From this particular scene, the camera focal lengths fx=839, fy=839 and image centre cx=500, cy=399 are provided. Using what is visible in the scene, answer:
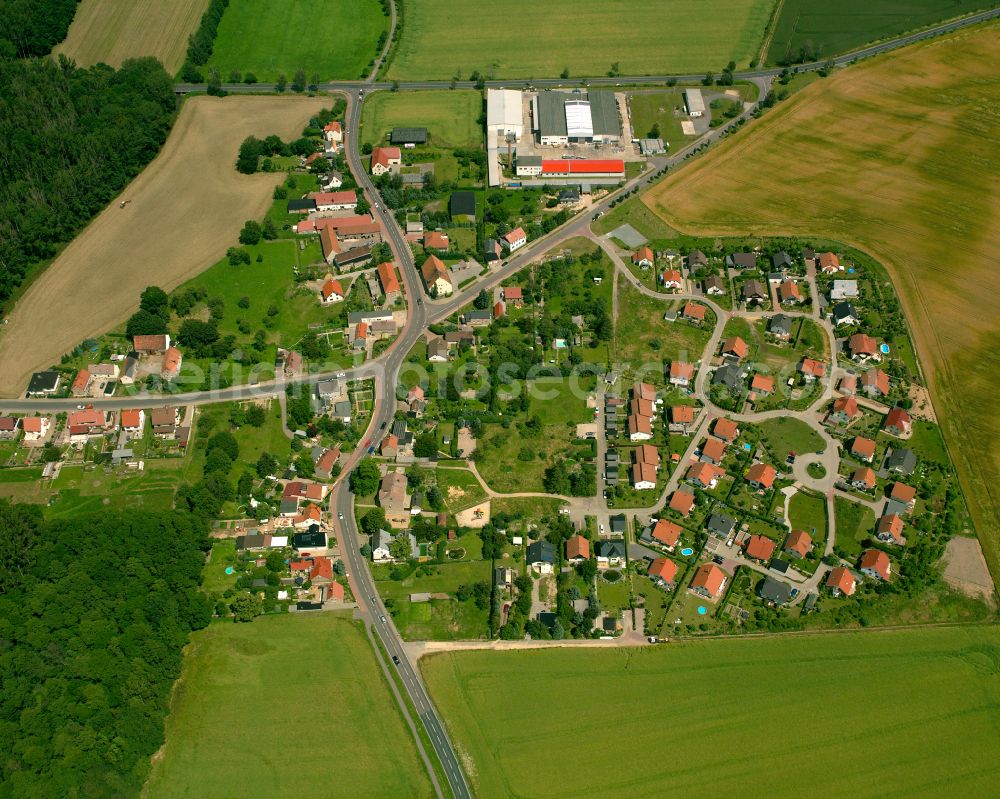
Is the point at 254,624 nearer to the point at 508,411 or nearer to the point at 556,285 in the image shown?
the point at 508,411

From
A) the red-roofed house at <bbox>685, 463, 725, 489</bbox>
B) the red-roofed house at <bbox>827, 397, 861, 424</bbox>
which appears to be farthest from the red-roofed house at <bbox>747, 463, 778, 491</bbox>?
the red-roofed house at <bbox>827, 397, 861, 424</bbox>

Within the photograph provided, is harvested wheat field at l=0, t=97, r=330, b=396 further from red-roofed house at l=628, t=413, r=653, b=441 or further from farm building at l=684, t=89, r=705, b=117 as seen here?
red-roofed house at l=628, t=413, r=653, b=441

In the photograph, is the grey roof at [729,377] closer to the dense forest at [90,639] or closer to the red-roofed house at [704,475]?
the red-roofed house at [704,475]

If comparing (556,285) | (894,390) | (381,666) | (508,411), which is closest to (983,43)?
(894,390)

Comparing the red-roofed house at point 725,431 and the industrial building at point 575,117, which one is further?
the industrial building at point 575,117

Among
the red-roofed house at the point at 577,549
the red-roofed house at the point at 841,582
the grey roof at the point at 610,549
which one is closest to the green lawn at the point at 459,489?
the red-roofed house at the point at 577,549

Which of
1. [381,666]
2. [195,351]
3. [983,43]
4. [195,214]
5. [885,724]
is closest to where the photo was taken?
[885,724]

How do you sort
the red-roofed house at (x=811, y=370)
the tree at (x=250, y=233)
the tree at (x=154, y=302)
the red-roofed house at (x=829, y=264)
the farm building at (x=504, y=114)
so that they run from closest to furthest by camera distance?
the red-roofed house at (x=811, y=370) < the tree at (x=154, y=302) < the red-roofed house at (x=829, y=264) < the tree at (x=250, y=233) < the farm building at (x=504, y=114)
